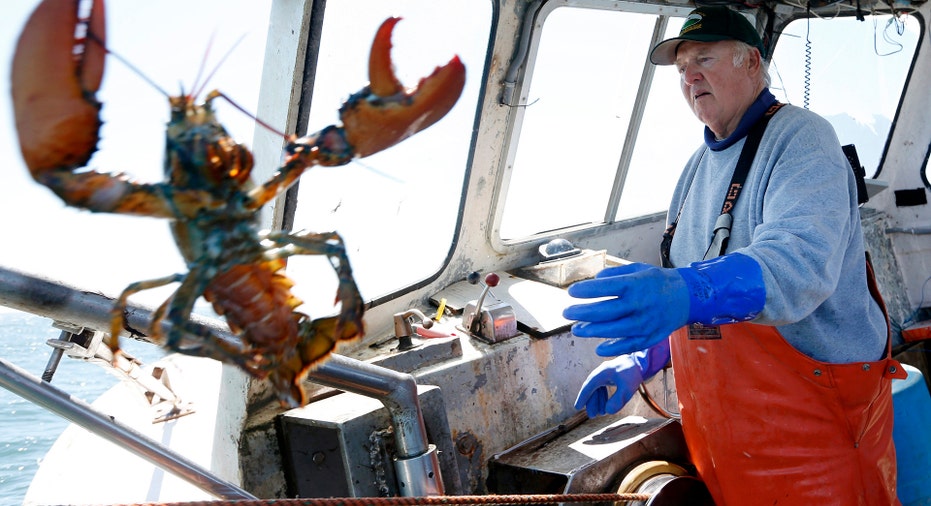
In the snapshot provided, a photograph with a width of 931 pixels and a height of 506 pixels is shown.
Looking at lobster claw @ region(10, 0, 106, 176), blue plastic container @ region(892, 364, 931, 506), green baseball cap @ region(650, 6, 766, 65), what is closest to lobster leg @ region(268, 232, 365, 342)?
lobster claw @ region(10, 0, 106, 176)

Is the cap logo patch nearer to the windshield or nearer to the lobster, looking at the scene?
the windshield

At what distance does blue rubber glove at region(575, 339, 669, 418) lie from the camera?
2596mm

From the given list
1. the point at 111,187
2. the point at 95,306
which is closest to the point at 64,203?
the point at 111,187

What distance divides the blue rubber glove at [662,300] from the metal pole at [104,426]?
2.76 feet

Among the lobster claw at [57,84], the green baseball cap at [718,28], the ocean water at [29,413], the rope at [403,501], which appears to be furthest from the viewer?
the ocean water at [29,413]

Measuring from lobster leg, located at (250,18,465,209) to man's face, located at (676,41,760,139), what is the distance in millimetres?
1553

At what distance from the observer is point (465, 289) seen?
3225mm

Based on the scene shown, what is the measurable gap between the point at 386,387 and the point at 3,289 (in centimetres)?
84

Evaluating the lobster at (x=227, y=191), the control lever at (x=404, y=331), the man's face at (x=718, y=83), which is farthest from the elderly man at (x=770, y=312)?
the control lever at (x=404, y=331)

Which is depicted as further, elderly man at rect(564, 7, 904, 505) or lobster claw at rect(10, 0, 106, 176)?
elderly man at rect(564, 7, 904, 505)

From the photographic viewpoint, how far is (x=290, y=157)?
3.21 feet

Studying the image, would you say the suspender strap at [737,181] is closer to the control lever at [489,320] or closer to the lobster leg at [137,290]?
the control lever at [489,320]

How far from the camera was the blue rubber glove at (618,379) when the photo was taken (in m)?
2.60

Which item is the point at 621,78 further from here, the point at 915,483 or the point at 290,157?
the point at 290,157
